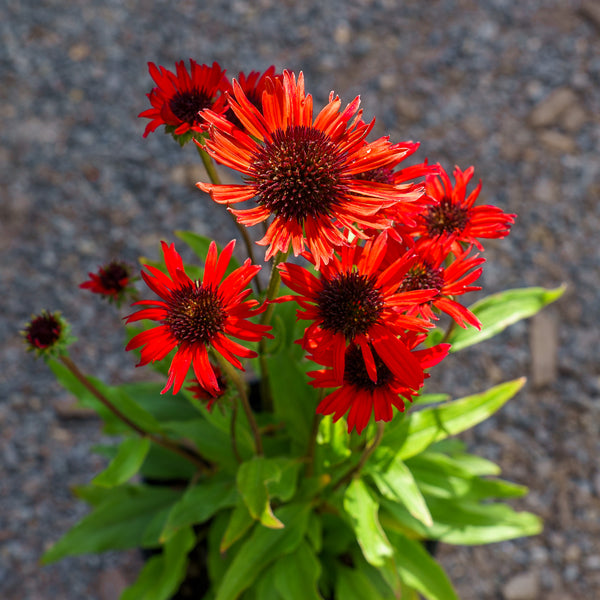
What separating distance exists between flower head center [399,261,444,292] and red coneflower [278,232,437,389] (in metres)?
0.07

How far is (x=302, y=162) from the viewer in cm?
78

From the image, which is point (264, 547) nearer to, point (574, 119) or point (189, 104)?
point (189, 104)

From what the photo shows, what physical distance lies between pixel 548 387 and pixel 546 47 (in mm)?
1286

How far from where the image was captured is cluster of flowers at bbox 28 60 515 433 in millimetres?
745

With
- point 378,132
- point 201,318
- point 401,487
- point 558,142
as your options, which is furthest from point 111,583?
point 558,142

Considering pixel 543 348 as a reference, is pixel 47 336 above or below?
above

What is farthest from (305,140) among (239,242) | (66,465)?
(66,465)

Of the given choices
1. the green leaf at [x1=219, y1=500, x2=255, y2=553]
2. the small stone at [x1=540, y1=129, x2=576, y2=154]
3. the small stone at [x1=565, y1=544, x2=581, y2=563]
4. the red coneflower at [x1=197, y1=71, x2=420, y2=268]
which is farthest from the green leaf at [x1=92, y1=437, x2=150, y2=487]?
the small stone at [x1=540, y1=129, x2=576, y2=154]

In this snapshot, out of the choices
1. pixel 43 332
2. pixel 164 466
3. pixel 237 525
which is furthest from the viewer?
pixel 164 466

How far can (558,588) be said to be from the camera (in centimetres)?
171

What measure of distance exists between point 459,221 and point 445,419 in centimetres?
42

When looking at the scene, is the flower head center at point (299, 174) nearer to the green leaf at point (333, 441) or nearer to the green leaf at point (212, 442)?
the green leaf at point (333, 441)

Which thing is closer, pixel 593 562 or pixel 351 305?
pixel 351 305

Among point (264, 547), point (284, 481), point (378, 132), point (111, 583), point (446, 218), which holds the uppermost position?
point (378, 132)
